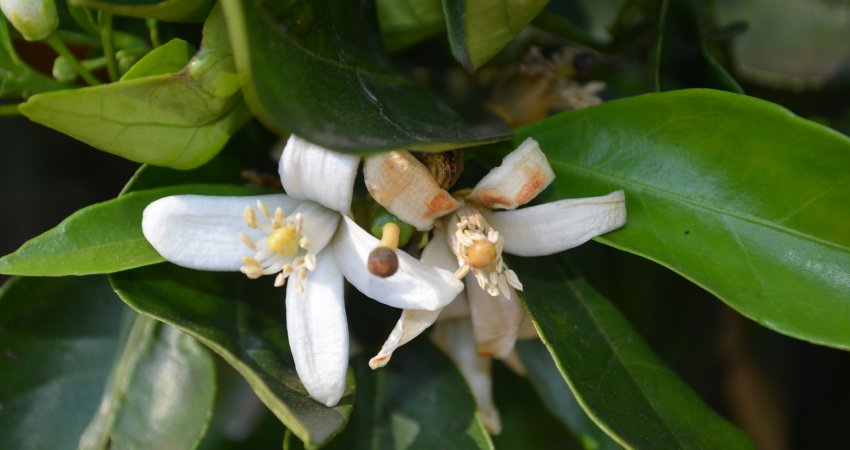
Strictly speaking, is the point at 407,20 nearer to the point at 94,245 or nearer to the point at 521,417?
the point at 94,245

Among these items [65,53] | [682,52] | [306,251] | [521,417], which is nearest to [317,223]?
[306,251]

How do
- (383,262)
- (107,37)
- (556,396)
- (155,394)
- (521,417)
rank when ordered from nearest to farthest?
1. (383,262)
2. (107,37)
3. (155,394)
4. (556,396)
5. (521,417)

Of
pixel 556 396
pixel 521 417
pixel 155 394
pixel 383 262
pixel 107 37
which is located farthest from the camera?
pixel 521 417

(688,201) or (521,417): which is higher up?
(688,201)

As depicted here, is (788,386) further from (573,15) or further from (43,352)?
(43,352)

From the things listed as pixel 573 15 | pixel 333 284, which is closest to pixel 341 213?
pixel 333 284
